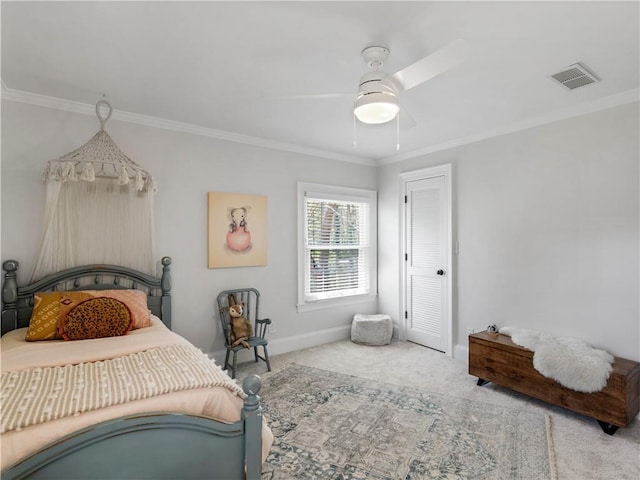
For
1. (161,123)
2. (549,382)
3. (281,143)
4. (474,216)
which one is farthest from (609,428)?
(161,123)

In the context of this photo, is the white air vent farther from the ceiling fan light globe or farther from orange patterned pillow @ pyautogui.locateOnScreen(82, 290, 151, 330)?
orange patterned pillow @ pyautogui.locateOnScreen(82, 290, 151, 330)

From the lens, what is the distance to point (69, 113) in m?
3.01

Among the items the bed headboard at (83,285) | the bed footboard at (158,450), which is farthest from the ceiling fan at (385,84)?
the bed headboard at (83,285)

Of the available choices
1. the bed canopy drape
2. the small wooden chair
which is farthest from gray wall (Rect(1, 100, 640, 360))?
the bed canopy drape

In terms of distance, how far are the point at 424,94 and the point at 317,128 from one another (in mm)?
1208

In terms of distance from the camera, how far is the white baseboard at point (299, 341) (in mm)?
3889

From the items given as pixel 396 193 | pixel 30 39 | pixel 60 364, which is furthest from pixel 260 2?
pixel 396 193

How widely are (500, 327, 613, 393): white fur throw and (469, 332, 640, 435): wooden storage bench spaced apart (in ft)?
0.17

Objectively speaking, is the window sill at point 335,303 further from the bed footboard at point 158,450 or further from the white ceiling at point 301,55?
the bed footboard at point 158,450

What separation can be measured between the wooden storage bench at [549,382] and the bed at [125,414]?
2380 mm

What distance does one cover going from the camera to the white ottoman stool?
15.0 ft

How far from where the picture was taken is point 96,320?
246 centimetres

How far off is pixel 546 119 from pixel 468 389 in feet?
8.66

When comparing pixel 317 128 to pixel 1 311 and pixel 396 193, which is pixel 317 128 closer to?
pixel 396 193
